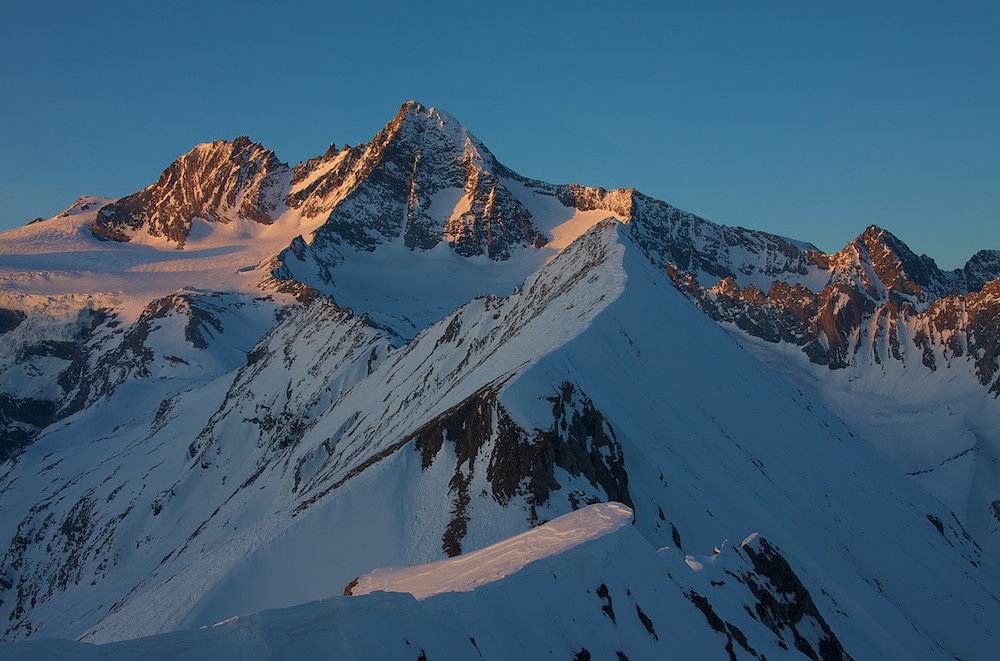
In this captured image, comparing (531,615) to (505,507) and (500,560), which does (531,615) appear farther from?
(505,507)

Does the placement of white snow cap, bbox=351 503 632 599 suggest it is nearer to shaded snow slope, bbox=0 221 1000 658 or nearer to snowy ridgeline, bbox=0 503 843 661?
snowy ridgeline, bbox=0 503 843 661

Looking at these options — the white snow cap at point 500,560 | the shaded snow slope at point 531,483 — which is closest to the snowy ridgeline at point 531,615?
the white snow cap at point 500,560

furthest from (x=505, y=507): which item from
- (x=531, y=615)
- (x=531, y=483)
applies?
(x=531, y=615)

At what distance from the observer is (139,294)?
7677 inches

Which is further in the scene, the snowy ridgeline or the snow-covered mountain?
the snow-covered mountain

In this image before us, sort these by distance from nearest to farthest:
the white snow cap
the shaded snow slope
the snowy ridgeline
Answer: the snowy ridgeline → the white snow cap → the shaded snow slope

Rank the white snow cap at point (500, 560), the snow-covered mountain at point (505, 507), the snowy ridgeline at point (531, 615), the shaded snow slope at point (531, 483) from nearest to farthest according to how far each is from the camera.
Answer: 1. the snowy ridgeline at point (531, 615)
2. the snow-covered mountain at point (505, 507)
3. the white snow cap at point (500, 560)
4. the shaded snow slope at point (531, 483)

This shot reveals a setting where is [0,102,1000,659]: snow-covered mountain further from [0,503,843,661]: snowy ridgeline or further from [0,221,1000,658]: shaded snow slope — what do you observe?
[0,221,1000,658]: shaded snow slope

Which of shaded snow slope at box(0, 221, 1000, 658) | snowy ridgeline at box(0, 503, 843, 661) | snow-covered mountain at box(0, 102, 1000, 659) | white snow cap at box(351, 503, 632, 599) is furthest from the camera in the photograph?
shaded snow slope at box(0, 221, 1000, 658)

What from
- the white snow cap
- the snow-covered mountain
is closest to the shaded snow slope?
the snow-covered mountain

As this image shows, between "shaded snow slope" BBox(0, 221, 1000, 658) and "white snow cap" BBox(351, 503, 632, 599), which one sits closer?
"white snow cap" BBox(351, 503, 632, 599)

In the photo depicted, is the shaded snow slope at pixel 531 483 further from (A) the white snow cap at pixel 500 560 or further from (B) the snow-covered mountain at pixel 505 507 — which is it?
(A) the white snow cap at pixel 500 560

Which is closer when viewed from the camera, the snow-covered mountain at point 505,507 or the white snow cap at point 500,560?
the snow-covered mountain at point 505,507

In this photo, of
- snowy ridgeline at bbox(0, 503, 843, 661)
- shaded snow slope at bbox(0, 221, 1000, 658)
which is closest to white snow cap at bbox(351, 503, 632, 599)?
snowy ridgeline at bbox(0, 503, 843, 661)
